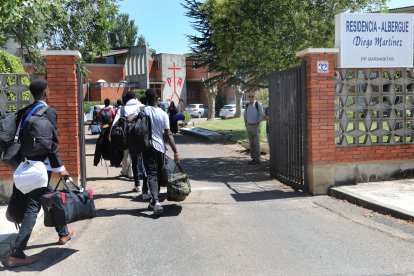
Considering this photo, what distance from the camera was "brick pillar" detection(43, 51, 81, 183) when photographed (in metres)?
7.84

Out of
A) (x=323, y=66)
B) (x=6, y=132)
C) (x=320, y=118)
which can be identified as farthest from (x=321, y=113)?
(x=6, y=132)

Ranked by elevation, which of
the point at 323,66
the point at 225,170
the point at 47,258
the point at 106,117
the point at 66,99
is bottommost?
the point at 47,258

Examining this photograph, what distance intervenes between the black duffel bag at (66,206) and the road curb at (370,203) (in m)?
4.27

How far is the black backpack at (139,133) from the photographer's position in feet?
23.7

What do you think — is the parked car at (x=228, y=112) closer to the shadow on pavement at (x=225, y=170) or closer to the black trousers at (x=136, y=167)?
the shadow on pavement at (x=225, y=170)

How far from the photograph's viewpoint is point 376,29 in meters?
8.71

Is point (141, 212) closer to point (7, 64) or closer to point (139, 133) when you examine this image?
point (139, 133)

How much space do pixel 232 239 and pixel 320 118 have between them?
3.56m

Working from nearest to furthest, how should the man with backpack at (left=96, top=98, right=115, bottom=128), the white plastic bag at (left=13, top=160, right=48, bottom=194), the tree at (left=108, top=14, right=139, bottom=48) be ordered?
1. the white plastic bag at (left=13, top=160, right=48, bottom=194)
2. the man with backpack at (left=96, top=98, right=115, bottom=128)
3. the tree at (left=108, top=14, right=139, bottom=48)

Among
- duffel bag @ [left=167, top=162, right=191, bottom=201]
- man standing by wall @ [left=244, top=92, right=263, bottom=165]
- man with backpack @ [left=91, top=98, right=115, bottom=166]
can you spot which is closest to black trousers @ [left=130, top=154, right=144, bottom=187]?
man with backpack @ [left=91, top=98, right=115, bottom=166]

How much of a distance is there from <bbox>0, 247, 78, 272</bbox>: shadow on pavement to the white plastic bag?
804 millimetres

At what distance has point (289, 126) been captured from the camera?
945cm

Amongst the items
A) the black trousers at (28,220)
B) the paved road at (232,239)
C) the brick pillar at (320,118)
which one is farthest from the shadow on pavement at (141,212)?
the brick pillar at (320,118)

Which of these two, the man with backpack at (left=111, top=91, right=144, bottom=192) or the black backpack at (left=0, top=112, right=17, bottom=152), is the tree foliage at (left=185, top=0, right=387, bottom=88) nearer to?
the man with backpack at (left=111, top=91, right=144, bottom=192)
